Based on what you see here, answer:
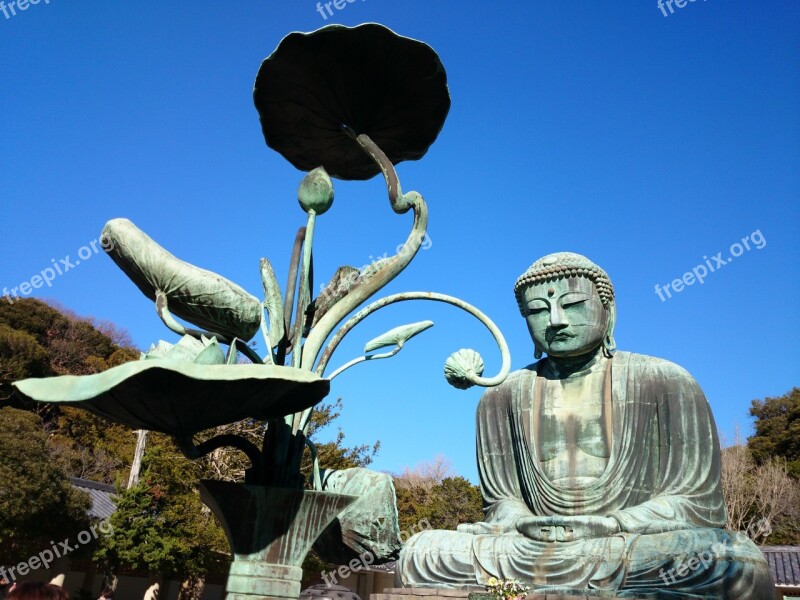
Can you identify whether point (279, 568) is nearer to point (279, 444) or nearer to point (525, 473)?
point (279, 444)

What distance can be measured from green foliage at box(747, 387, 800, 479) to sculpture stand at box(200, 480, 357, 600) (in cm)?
2750

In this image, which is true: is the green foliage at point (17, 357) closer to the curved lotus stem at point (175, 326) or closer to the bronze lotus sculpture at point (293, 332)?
the bronze lotus sculpture at point (293, 332)

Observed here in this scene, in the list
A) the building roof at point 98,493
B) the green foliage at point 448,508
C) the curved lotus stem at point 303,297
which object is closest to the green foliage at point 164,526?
the building roof at point 98,493

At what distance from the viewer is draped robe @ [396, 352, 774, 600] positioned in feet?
16.2

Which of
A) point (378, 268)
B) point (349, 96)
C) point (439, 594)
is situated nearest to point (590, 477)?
point (439, 594)

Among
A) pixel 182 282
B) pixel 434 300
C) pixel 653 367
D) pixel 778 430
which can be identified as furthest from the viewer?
pixel 778 430

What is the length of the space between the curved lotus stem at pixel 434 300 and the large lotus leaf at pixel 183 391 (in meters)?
A: 1.00

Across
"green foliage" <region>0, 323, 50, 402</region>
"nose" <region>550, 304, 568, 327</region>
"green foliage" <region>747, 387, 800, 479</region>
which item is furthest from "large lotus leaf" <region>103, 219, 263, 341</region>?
"green foliage" <region>747, 387, 800, 479</region>

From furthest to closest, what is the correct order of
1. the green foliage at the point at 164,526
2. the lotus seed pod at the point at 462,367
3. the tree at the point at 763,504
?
the tree at the point at 763,504 → the green foliage at the point at 164,526 → the lotus seed pod at the point at 462,367

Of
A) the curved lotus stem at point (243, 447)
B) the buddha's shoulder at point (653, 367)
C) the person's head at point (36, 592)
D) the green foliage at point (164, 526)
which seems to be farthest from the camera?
the green foliage at point (164, 526)

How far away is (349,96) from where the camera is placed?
16.7 ft

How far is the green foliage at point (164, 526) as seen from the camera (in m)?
14.9

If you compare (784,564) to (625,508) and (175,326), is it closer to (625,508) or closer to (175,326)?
(625,508)

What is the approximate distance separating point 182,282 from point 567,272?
426cm
